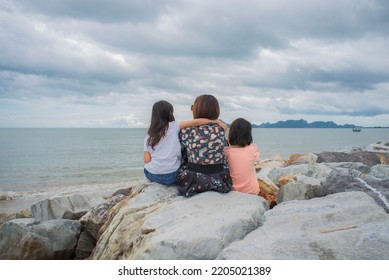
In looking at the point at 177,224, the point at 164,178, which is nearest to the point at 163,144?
the point at 164,178

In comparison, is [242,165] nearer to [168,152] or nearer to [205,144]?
[205,144]

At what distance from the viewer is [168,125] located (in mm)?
6117

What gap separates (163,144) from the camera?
20.2 ft

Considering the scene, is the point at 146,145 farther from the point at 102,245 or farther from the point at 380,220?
the point at 380,220

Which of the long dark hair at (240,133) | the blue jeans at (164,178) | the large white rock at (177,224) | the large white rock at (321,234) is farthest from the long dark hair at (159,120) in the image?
the large white rock at (321,234)

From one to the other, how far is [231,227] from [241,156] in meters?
1.97

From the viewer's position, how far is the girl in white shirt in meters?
6.04

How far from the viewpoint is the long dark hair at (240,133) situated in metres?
6.23

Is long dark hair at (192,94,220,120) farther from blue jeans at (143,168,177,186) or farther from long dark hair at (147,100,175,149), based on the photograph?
blue jeans at (143,168,177,186)

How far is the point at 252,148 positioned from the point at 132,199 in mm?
2425

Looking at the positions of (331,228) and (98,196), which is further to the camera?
(98,196)
